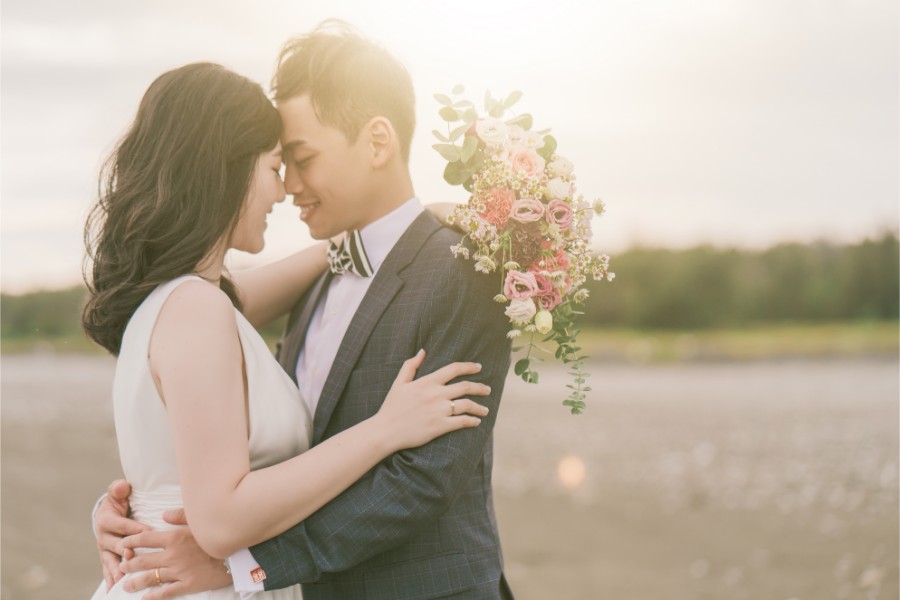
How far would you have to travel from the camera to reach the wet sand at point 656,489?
25.7 feet

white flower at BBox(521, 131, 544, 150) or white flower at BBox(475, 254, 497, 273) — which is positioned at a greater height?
white flower at BBox(521, 131, 544, 150)

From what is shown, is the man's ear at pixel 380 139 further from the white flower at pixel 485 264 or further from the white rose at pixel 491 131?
the white flower at pixel 485 264

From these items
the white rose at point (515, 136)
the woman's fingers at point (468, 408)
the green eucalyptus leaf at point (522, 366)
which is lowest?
the woman's fingers at point (468, 408)

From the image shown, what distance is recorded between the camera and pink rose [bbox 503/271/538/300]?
2686mm

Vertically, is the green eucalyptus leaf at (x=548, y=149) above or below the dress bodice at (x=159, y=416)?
above

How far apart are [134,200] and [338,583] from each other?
1420 mm

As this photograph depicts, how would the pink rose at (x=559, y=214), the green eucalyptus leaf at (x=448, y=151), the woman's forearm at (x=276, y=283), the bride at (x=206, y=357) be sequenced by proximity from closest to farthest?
1. the bride at (x=206, y=357)
2. the pink rose at (x=559, y=214)
3. the green eucalyptus leaf at (x=448, y=151)
4. the woman's forearm at (x=276, y=283)

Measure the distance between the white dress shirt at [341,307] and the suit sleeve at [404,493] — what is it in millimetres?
421

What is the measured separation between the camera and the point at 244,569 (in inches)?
102

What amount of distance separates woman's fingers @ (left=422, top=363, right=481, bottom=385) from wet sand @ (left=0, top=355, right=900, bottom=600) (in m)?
5.04

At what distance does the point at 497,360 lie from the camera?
2900 mm

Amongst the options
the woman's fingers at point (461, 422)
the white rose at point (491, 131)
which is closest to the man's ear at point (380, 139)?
the white rose at point (491, 131)

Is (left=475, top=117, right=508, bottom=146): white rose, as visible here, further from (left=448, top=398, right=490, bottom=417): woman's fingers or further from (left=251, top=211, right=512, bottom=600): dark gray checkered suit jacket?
(left=448, top=398, right=490, bottom=417): woman's fingers

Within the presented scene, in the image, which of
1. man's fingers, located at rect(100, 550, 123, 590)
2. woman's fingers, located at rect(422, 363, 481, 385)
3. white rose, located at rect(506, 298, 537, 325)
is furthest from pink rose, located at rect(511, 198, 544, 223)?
man's fingers, located at rect(100, 550, 123, 590)
